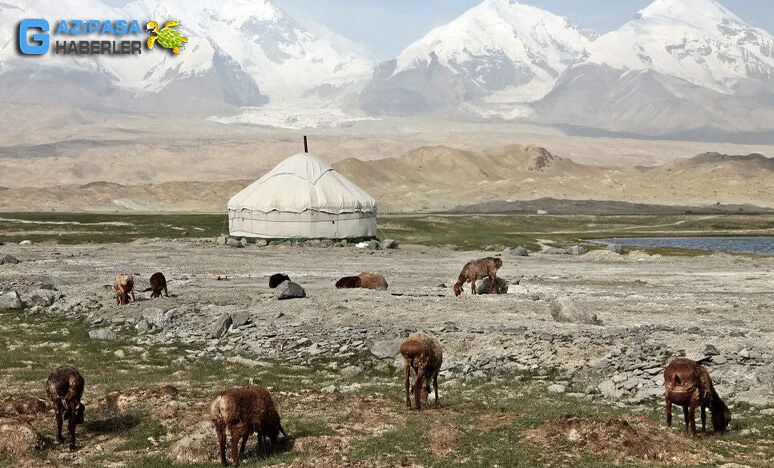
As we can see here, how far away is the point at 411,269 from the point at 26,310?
67.3ft

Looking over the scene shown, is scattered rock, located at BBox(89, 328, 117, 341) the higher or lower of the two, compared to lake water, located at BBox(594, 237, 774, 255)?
higher

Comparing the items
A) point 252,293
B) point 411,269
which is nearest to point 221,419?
point 252,293

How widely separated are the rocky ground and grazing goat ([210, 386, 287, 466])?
4042 millimetres

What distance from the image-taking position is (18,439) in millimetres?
13891

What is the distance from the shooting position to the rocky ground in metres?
19.8

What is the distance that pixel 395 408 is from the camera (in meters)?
16.3

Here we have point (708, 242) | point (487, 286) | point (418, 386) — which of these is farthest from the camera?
point (708, 242)

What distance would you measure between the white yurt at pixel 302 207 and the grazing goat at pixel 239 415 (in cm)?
4804

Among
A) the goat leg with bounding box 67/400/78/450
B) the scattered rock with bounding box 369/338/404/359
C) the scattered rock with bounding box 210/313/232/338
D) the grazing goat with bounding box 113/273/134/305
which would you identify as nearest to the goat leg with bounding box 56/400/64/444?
the goat leg with bounding box 67/400/78/450

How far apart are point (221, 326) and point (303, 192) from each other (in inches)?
1421

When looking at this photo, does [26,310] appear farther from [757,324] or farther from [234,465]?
[757,324]

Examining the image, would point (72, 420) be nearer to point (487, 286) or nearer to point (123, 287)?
point (123, 287)

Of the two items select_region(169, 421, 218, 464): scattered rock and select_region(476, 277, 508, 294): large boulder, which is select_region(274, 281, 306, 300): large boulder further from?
select_region(169, 421, 218, 464): scattered rock

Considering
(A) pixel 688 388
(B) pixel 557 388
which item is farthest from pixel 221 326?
(A) pixel 688 388
